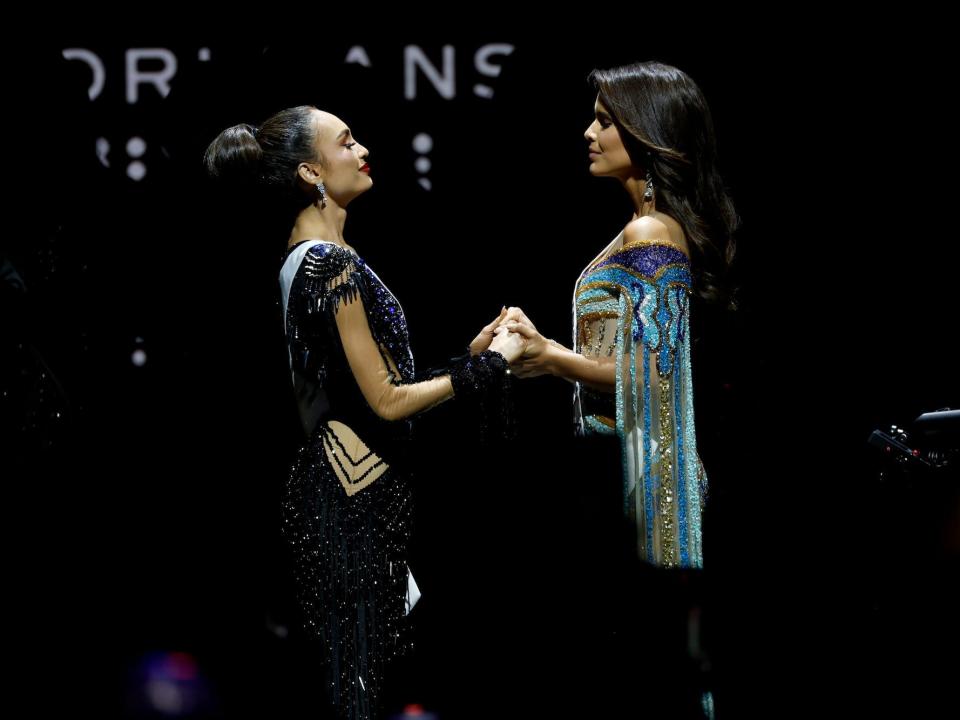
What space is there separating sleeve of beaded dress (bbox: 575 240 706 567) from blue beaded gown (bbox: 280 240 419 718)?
0.55m

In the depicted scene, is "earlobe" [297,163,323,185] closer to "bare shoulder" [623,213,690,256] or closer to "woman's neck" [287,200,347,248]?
"woman's neck" [287,200,347,248]

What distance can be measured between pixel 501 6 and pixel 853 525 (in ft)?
6.13

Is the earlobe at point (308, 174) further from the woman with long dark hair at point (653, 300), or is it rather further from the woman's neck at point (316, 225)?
the woman with long dark hair at point (653, 300)

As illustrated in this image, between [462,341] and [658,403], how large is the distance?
850mm

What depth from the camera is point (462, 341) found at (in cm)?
338

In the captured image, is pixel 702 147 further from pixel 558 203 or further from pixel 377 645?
pixel 377 645

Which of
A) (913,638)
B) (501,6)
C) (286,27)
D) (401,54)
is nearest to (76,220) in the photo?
(286,27)

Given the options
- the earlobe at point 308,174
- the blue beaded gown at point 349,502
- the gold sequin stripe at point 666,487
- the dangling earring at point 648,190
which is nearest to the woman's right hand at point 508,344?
the blue beaded gown at point 349,502

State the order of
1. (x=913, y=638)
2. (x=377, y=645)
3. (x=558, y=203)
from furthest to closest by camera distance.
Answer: (x=558, y=203)
(x=913, y=638)
(x=377, y=645)

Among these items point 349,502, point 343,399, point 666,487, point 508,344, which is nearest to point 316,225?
point 343,399

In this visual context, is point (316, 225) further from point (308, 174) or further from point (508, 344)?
point (508, 344)

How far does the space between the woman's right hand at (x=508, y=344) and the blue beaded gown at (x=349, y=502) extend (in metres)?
0.23

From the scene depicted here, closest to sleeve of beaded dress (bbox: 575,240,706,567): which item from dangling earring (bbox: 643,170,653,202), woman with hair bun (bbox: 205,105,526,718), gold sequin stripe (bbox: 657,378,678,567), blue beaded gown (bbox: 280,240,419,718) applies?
gold sequin stripe (bbox: 657,378,678,567)

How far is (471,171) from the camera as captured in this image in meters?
3.31
